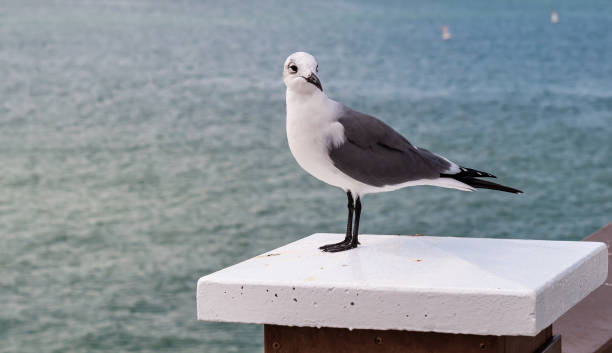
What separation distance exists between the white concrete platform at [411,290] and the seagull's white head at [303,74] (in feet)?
2.11

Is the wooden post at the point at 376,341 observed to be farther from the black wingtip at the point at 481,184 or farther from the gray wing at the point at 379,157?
the gray wing at the point at 379,157

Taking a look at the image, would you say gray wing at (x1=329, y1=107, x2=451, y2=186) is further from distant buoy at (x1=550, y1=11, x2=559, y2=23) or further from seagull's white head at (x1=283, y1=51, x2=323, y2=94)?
distant buoy at (x1=550, y1=11, x2=559, y2=23)

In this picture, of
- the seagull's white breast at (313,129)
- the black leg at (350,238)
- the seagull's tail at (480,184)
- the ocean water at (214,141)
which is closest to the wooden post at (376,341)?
the black leg at (350,238)

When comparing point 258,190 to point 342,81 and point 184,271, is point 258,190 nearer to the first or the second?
point 184,271

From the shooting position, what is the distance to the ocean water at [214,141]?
24547 millimetres

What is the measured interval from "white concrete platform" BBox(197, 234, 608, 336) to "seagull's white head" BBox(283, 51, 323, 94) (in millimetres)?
642

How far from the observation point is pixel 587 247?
287 cm

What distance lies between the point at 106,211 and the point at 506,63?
2291 inches

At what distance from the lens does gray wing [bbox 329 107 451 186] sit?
10.7 feet

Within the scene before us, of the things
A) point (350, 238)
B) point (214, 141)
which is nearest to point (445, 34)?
point (214, 141)

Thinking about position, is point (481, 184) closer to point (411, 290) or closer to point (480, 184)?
point (480, 184)

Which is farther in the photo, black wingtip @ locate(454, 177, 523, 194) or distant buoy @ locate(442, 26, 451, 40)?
distant buoy @ locate(442, 26, 451, 40)

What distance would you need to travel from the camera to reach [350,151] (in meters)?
3.25

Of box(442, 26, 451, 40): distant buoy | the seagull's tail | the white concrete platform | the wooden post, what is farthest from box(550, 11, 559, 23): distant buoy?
the wooden post
